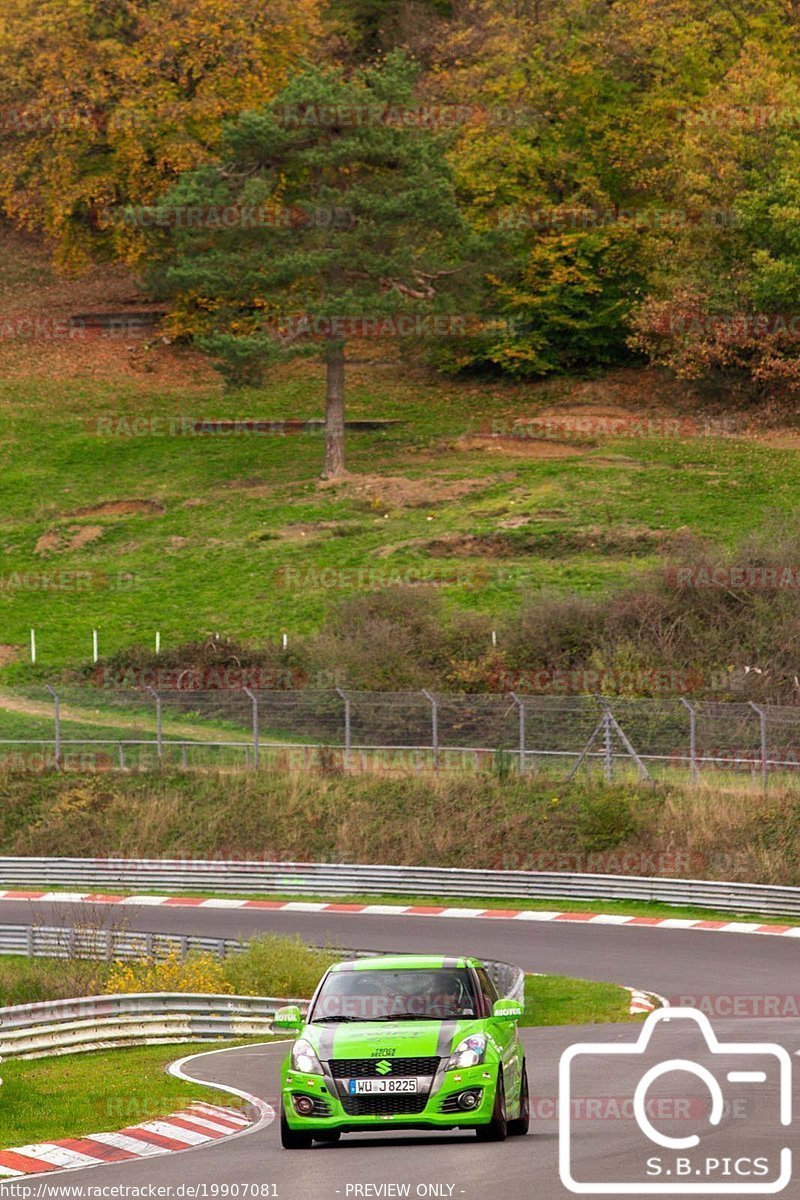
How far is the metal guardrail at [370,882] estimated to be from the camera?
1342 inches

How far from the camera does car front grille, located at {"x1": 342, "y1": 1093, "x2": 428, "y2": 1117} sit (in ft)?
46.1

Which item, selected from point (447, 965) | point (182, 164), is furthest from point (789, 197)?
point (447, 965)

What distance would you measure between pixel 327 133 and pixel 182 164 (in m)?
12.8

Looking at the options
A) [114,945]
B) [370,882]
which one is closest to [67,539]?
[370,882]

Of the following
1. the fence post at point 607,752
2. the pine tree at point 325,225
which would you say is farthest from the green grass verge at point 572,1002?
the pine tree at point 325,225

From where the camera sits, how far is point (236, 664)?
50.0 metres

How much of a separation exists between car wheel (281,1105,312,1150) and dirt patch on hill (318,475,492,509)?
47.6m

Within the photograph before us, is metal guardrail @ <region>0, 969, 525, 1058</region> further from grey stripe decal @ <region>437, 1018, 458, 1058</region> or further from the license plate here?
the license plate

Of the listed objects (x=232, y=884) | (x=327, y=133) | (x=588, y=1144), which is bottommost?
(x=232, y=884)

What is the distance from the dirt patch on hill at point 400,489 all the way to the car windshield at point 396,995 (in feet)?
152

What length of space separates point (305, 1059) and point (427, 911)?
827 inches

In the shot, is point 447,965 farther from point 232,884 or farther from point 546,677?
point 546,677

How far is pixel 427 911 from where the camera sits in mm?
35156

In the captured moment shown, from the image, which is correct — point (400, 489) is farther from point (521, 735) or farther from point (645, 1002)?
point (645, 1002)
